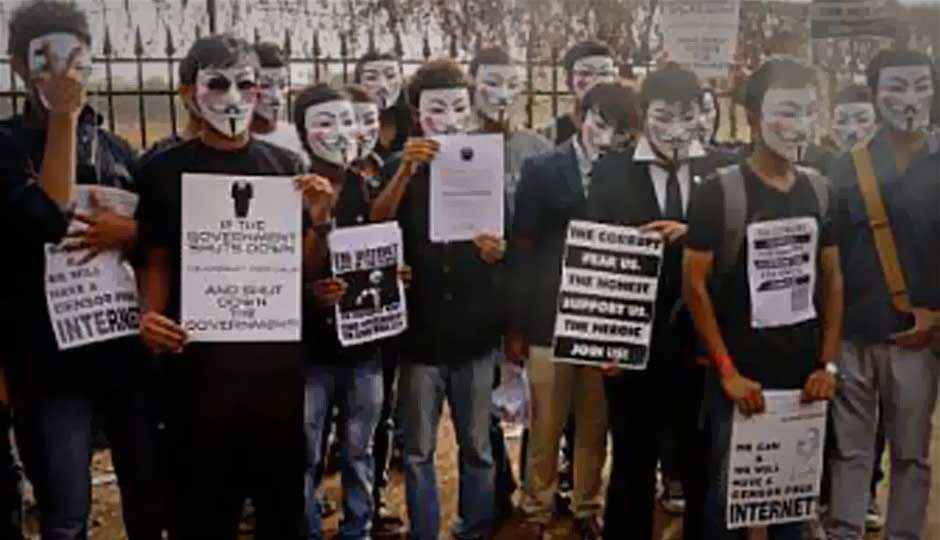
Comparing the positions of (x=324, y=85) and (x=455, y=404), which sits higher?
(x=324, y=85)

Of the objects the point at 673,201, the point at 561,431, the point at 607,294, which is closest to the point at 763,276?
the point at 673,201

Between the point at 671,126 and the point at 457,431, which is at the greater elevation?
the point at 671,126

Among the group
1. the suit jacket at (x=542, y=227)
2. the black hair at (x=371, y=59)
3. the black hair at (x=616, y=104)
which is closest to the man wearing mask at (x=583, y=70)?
the black hair at (x=616, y=104)

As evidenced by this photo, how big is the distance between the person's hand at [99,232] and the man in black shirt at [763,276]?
1873 millimetres

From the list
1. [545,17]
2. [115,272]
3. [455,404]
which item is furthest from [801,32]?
[115,272]

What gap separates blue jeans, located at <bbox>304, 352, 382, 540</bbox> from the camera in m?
4.46

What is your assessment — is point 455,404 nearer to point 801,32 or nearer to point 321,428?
point 321,428

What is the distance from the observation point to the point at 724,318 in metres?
4.18

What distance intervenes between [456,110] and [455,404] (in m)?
1.14

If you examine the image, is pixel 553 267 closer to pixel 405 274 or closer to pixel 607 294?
pixel 607 294

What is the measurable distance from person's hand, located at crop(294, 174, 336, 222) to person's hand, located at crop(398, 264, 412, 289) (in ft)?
1.39

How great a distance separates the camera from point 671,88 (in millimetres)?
4480

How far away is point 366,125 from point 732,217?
1.42 m

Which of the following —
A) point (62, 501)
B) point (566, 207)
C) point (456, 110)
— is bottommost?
point (62, 501)
